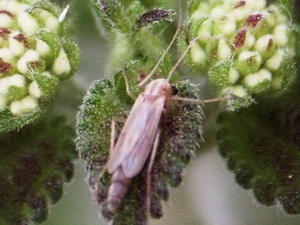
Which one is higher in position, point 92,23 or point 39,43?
point 39,43

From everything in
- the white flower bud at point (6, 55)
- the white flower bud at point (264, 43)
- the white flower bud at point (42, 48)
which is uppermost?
the white flower bud at point (6, 55)

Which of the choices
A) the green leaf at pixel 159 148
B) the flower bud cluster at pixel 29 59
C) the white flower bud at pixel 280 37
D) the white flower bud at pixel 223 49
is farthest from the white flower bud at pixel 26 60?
the white flower bud at pixel 280 37

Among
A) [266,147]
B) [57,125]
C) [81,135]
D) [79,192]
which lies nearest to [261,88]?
[266,147]

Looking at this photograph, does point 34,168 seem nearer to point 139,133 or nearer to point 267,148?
point 139,133

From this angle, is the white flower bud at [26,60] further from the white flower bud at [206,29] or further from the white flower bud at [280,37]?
the white flower bud at [280,37]

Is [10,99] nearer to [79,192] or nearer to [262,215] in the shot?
[79,192]

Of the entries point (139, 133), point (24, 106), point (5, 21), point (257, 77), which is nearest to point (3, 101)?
point (24, 106)
